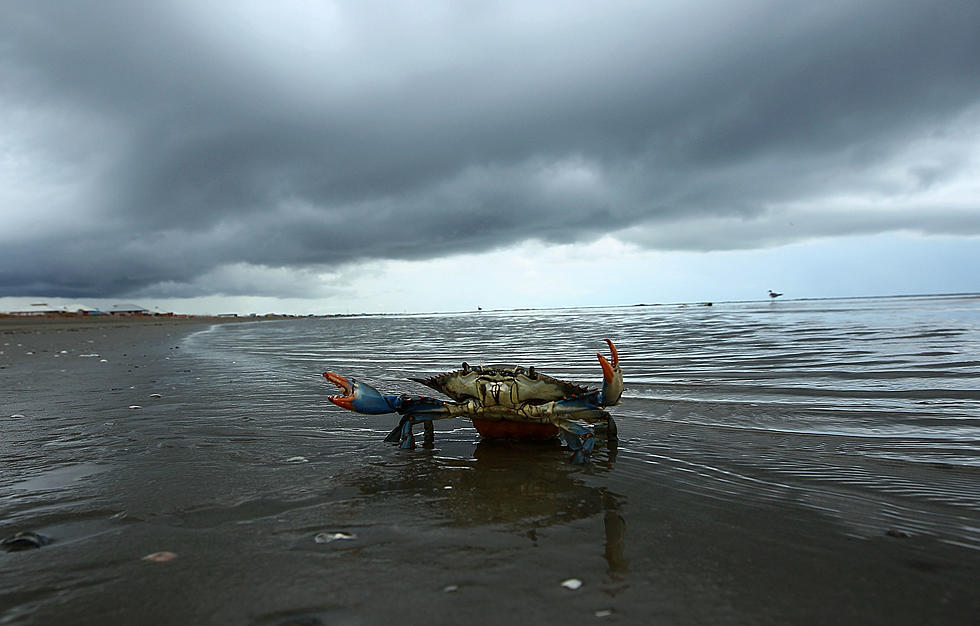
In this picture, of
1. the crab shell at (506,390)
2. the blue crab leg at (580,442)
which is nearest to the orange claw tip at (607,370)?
the crab shell at (506,390)

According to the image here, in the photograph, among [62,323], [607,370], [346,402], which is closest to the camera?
[607,370]

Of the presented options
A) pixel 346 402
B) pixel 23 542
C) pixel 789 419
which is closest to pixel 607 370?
pixel 346 402

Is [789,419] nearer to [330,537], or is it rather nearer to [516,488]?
[516,488]

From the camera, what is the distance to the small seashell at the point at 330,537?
282 centimetres

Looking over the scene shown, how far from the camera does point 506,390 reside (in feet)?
15.2

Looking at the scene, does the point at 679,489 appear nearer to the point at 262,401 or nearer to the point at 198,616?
the point at 198,616

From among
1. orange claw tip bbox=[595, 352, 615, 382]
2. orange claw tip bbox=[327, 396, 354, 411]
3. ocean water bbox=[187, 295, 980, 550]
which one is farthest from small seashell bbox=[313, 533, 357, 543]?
orange claw tip bbox=[595, 352, 615, 382]

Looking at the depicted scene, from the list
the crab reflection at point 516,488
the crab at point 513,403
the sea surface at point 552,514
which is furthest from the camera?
the crab at point 513,403

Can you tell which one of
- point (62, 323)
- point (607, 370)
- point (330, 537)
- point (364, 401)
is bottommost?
point (330, 537)

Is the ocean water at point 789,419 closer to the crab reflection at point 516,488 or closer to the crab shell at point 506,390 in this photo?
the crab reflection at point 516,488

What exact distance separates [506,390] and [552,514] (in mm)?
1530

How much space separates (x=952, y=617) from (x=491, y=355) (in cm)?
1261

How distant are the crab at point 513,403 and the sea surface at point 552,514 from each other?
0.72 feet

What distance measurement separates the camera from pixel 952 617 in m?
2.08
